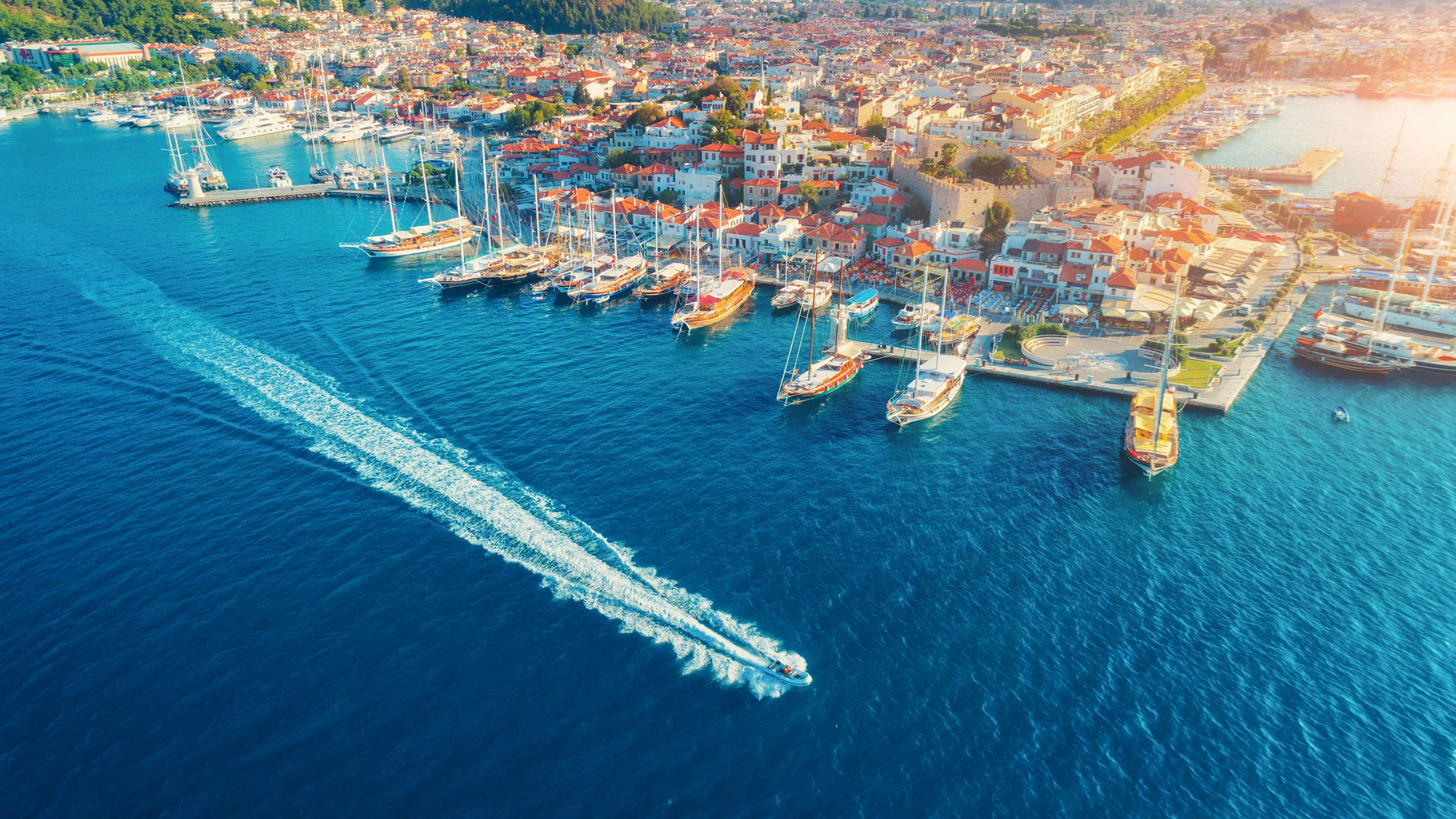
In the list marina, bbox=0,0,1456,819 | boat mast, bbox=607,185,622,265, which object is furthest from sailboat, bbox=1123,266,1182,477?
boat mast, bbox=607,185,622,265

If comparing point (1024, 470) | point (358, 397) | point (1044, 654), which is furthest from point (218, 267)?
point (1044, 654)

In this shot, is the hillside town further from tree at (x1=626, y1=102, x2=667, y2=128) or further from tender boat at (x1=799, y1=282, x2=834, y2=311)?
tender boat at (x1=799, y1=282, x2=834, y2=311)

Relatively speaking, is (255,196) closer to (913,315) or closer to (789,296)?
(789,296)

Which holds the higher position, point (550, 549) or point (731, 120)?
point (731, 120)

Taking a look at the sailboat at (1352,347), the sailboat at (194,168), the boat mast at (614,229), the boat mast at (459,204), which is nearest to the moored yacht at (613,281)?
the boat mast at (614,229)

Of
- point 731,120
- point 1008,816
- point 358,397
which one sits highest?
point 731,120

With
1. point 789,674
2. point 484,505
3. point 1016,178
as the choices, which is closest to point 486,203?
point 1016,178

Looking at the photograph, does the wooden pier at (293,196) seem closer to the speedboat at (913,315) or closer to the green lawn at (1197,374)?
the speedboat at (913,315)

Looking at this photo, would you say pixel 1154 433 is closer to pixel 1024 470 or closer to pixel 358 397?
pixel 1024 470
